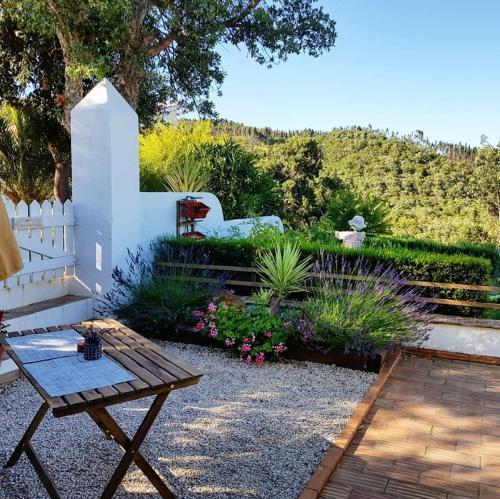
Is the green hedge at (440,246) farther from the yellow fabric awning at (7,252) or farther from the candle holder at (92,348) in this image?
the yellow fabric awning at (7,252)

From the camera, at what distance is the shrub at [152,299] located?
223 inches

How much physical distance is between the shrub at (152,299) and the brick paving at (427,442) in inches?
89.7

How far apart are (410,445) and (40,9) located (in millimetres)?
8605

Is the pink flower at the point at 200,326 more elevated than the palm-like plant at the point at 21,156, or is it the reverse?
the palm-like plant at the point at 21,156

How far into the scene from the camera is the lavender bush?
193 inches

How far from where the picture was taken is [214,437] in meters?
3.46

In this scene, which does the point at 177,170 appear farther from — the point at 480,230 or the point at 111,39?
the point at 480,230

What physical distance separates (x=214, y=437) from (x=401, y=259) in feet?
10.6

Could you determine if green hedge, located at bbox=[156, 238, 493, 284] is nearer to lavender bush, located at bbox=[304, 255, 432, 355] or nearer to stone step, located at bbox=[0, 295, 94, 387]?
lavender bush, located at bbox=[304, 255, 432, 355]

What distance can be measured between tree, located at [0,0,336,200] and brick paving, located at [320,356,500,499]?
283 inches

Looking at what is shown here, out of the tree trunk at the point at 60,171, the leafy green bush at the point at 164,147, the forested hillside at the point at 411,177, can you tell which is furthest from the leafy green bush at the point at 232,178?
the forested hillside at the point at 411,177

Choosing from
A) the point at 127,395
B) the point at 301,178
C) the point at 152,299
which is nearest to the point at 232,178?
the point at 301,178

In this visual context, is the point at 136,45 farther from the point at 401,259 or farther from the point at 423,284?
the point at 423,284

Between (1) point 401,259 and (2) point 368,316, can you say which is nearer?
(2) point 368,316
